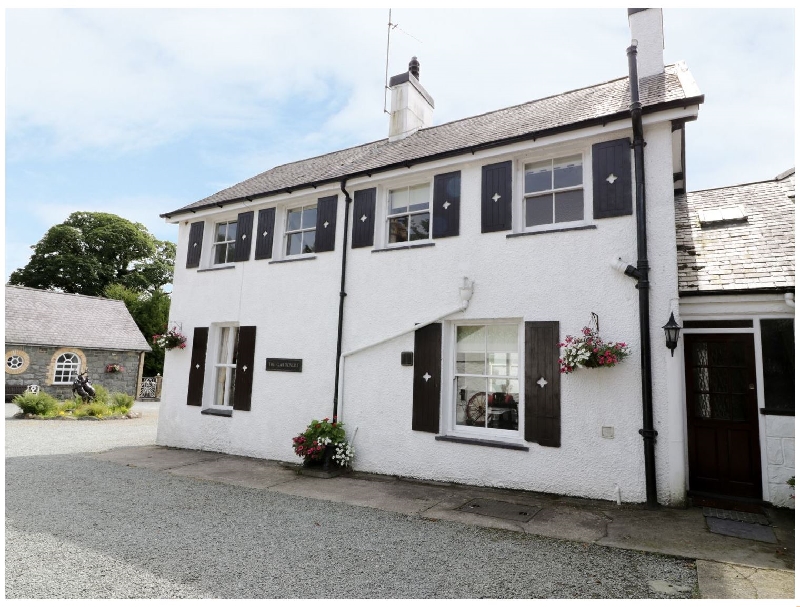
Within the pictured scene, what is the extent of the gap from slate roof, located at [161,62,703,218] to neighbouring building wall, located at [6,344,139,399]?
14.0 m

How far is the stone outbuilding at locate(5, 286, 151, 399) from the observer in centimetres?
2034

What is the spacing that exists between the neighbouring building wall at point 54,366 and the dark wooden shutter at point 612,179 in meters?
23.0

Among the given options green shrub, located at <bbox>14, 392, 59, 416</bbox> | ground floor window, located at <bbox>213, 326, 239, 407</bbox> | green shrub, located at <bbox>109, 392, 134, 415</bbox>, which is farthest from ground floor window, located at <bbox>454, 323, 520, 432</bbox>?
green shrub, located at <bbox>14, 392, 59, 416</bbox>

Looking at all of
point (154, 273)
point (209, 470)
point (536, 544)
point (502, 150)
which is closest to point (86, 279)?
point (154, 273)

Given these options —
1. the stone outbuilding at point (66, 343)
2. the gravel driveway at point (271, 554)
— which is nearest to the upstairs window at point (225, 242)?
the gravel driveway at point (271, 554)

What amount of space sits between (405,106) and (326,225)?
4.13m

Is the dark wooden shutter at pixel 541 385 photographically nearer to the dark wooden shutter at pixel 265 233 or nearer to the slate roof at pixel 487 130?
the slate roof at pixel 487 130

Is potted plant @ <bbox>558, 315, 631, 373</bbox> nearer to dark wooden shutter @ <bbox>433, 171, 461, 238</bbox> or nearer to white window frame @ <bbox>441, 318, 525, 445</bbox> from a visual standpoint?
white window frame @ <bbox>441, 318, 525, 445</bbox>

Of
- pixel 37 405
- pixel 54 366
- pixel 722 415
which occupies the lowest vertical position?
pixel 37 405

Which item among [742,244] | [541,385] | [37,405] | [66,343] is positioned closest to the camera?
[541,385]

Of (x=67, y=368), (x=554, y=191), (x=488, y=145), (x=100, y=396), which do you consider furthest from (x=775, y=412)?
(x=67, y=368)

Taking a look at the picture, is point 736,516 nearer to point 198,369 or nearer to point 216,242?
point 198,369

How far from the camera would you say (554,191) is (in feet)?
24.6

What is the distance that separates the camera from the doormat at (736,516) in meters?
5.51
